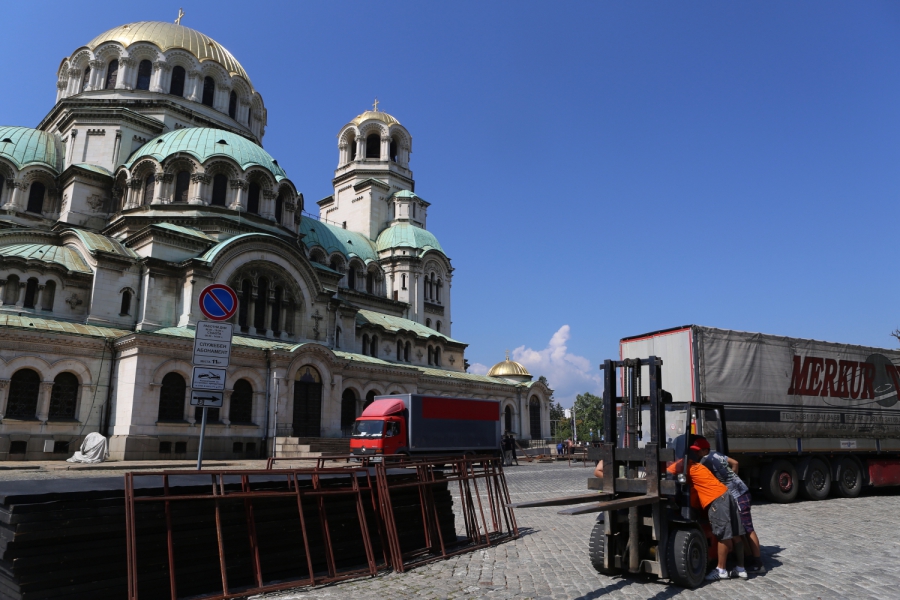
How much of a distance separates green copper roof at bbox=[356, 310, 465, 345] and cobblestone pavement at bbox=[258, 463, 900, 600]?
3211 centimetres

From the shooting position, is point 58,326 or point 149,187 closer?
point 58,326

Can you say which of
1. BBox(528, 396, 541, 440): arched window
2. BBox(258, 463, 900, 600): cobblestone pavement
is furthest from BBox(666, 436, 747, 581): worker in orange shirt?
BBox(528, 396, 541, 440): arched window

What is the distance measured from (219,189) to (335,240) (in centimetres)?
1419

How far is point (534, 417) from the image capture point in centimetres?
5172

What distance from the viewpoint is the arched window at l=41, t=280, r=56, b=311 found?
2909cm

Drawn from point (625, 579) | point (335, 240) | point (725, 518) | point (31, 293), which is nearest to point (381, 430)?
point (625, 579)

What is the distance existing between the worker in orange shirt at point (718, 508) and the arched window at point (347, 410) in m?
29.2

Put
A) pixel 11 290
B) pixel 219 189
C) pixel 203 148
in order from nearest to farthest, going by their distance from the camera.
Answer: pixel 11 290, pixel 203 148, pixel 219 189

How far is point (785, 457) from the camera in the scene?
15758 millimetres

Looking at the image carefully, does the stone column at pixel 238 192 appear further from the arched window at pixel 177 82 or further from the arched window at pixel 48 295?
the arched window at pixel 177 82

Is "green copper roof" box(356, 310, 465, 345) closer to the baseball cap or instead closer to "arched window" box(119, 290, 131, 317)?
"arched window" box(119, 290, 131, 317)

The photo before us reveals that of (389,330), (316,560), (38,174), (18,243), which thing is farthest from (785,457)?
(38,174)

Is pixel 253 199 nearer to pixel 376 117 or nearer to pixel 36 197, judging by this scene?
pixel 36 197

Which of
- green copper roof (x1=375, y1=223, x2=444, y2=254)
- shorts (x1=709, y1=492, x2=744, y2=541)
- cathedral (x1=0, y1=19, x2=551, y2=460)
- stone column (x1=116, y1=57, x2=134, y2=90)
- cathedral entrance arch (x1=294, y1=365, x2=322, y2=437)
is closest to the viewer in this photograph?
shorts (x1=709, y1=492, x2=744, y2=541)
